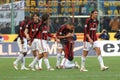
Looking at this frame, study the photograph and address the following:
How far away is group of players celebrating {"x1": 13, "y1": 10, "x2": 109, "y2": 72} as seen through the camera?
1880 cm

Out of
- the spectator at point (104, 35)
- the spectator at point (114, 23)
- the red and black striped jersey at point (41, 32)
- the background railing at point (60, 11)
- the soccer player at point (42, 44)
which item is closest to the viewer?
the soccer player at point (42, 44)

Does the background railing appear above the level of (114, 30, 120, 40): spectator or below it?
above

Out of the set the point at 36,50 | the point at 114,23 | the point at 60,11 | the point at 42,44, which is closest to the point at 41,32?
the point at 42,44

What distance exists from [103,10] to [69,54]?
51.9 feet

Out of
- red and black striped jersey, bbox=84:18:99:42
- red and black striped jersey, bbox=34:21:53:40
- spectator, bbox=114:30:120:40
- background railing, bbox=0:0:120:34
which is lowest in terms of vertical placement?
spectator, bbox=114:30:120:40

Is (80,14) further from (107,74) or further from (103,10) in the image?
(107,74)

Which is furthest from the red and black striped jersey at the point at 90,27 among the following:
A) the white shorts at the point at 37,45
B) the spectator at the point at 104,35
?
the spectator at the point at 104,35

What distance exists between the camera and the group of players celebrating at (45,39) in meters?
18.8

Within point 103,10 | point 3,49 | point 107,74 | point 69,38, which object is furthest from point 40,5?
point 107,74

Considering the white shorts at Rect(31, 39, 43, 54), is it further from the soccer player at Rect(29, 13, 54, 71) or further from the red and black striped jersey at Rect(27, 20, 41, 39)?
the red and black striped jersey at Rect(27, 20, 41, 39)

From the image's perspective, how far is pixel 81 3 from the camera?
3619 cm

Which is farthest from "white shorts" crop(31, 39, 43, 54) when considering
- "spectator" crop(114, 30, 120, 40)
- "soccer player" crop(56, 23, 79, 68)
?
"spectator" crop(114, 30, 120, 40)

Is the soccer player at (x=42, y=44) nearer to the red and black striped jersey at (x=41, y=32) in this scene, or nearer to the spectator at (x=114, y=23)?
the red and black striped jersey at (x=41, y=32)

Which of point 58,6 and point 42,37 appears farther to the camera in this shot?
point 58,6
